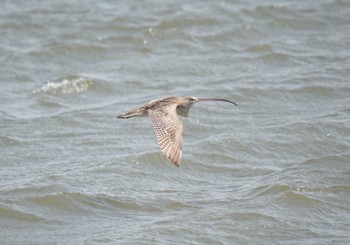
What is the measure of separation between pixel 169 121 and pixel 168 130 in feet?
0.62

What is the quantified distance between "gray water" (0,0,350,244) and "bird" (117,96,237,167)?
66 cm

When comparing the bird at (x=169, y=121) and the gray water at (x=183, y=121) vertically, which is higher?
the bird at (x=169, y=121)

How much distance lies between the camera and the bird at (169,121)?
24.6 ft

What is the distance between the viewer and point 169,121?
26.0 ft

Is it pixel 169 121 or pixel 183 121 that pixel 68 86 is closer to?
pixel 183 121

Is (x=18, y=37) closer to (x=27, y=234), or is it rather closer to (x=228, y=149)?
(x=228, y=149)

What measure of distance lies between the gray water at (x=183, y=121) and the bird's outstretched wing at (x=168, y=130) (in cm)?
65

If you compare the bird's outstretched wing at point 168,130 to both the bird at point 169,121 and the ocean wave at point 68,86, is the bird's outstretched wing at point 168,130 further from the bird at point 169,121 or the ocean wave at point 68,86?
the ocean wave at point 68,86

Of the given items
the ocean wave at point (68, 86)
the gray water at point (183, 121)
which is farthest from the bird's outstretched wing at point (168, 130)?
the ocean wave at point (68, 86)

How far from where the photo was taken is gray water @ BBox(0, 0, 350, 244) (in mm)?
7668

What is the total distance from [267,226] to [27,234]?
2.16 metres

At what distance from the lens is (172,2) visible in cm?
1598

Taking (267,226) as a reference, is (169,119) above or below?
above

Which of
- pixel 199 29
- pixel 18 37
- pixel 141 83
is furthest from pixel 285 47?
pixel 18 37
